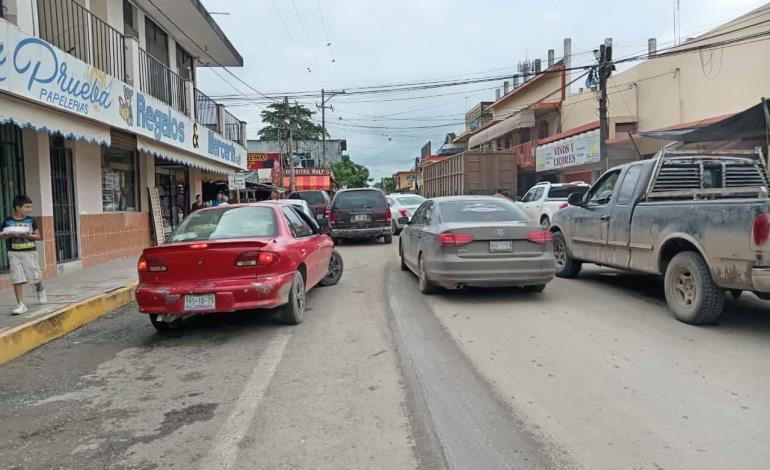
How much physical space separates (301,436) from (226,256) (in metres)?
2.91

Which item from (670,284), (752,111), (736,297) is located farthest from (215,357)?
(752,111)

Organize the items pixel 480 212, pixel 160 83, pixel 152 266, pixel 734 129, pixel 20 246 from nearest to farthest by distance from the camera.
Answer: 1. pixel 152 266
2. pixel 20 246
3. pixel 480 212
4. pixel 734 129
5. pixel 160 83

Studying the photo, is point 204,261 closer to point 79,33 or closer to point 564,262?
point 564,262

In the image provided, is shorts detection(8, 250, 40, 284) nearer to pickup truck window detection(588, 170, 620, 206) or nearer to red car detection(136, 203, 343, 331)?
red car detection(136, 203, 343, 331)

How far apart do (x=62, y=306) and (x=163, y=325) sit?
→ 167 cm

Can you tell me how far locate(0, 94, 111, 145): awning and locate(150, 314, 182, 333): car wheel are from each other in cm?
346

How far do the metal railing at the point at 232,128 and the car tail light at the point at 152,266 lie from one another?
15.8 meters

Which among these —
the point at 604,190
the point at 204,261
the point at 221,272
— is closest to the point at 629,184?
the point at 604,190

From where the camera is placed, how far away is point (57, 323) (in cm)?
683

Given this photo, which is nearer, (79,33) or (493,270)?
(493,270)

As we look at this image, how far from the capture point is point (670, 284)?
6.67 meters

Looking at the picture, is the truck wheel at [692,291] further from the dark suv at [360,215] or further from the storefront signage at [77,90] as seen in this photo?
the dark suv at [360,215]

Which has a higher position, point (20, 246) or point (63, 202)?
point (63, 202)

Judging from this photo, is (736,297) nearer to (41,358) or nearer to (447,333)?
(447,333)
